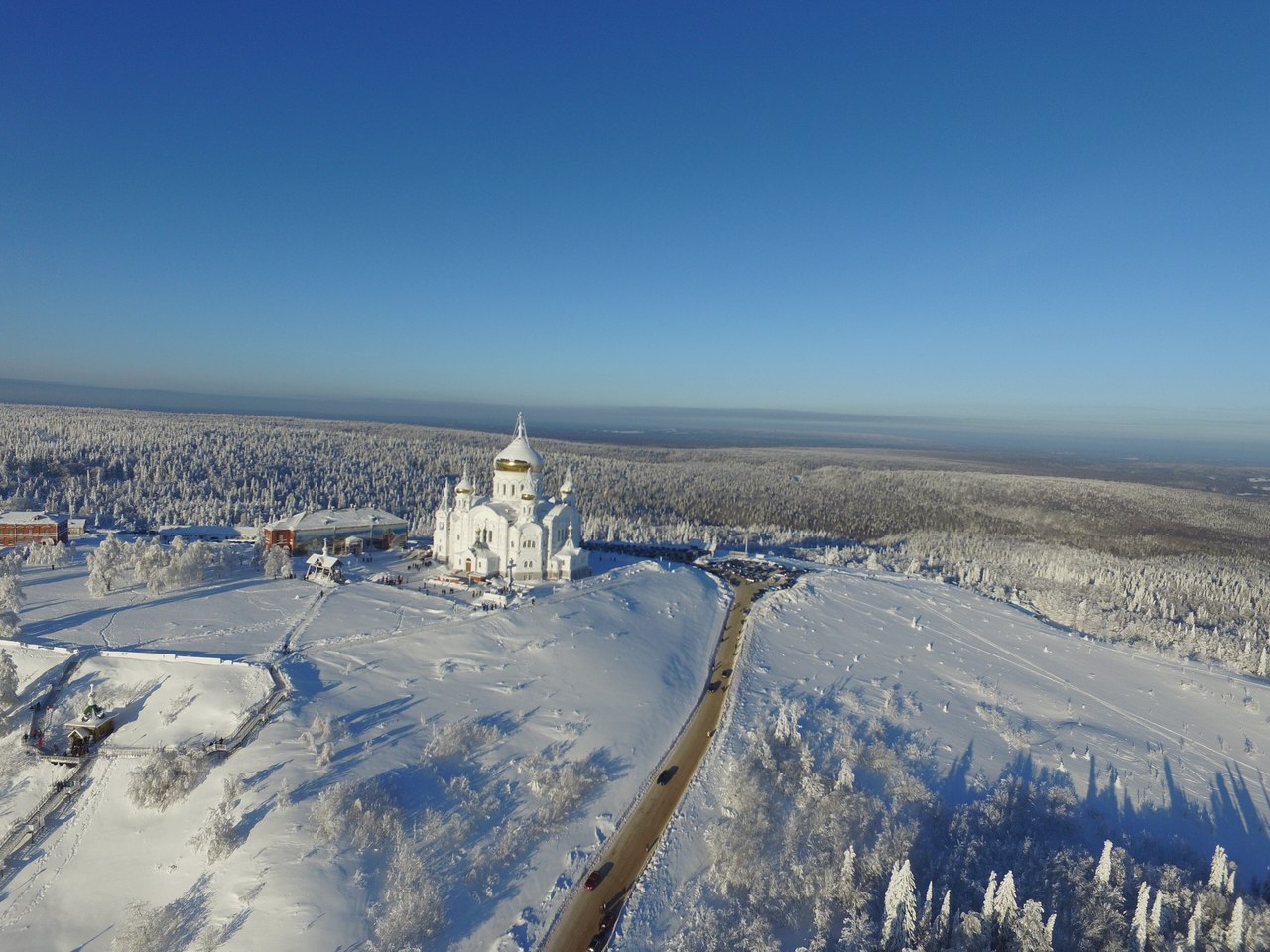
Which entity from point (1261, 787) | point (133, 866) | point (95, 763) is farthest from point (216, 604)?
point (1261, 787)

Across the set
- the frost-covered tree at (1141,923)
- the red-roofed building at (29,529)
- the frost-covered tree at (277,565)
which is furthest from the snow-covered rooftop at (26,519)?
the frost-covered tree at (1141,923)

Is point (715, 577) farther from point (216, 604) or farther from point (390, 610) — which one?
point (216, 604)

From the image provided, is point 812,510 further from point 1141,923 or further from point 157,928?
point 157,928

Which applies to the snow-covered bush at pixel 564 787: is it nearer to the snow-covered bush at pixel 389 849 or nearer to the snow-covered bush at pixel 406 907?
the snow-covered bush at pixel 389 849

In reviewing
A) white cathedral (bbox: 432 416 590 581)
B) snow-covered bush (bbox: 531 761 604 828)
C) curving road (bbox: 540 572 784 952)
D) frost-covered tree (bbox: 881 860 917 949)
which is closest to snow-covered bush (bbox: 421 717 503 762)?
snow-covered bush (bbox: 531 761 604 828)

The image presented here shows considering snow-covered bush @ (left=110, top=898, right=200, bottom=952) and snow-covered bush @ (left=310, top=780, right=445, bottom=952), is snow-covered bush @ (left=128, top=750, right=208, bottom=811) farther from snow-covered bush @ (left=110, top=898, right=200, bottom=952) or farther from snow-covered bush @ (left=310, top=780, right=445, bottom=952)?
snow-covered bush @ (left=310, top=780, right=445, bottom=952)

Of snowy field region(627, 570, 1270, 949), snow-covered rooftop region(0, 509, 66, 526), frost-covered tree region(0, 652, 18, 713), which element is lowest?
snowy field region(627, 570, 1270, 949)
